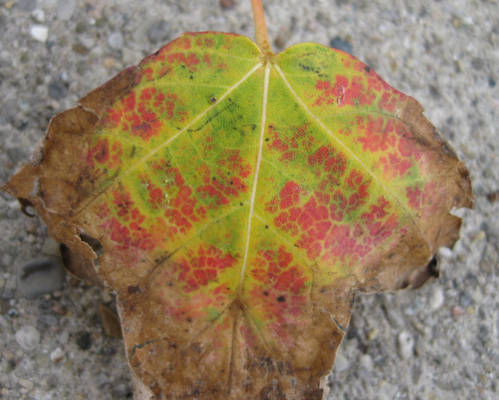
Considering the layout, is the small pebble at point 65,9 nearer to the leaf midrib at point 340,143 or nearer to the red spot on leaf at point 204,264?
the leaf midrib at point 340,143

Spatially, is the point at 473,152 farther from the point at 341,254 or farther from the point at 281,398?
the point at 281,398

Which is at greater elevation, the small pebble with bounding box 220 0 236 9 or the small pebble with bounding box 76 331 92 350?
the small pebble with bounding box 220 0 236 9

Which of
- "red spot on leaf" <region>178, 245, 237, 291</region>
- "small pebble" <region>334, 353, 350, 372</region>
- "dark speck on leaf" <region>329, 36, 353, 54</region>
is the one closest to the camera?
"red spot on leaf" <region>178, 245, 237, 291</region>

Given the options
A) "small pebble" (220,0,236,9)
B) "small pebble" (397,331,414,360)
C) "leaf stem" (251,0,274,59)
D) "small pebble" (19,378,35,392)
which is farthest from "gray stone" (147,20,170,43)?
"small pebble" (397,331,414,360)

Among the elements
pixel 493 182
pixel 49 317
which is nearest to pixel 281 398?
pixel 49 317

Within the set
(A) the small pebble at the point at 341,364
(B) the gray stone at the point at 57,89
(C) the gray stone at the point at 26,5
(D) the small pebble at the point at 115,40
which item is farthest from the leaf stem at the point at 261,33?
(A) the small pebble at the point at 341,364

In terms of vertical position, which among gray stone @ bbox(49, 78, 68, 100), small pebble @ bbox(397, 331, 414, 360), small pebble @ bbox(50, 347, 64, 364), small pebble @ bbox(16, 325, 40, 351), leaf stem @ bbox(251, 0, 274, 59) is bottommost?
small pebble @ bbox(397, 331, 414, 360)

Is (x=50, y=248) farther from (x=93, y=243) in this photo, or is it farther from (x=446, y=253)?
(x=446, y=253)

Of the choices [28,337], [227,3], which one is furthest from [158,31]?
[28,337]

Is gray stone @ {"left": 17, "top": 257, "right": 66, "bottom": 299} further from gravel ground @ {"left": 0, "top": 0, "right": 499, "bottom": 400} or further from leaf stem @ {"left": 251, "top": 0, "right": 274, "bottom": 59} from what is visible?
leaf stem @ {"left": 251, "top": 0, "right": 274, "bottom": 59}
